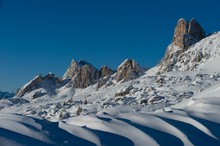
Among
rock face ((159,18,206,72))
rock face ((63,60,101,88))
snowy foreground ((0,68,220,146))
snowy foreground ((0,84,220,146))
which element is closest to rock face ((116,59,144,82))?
rock face ((159,18,206,72))

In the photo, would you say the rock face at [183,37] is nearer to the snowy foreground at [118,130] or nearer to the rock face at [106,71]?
the rock face at [106,71]

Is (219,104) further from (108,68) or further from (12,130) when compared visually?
(108,68)

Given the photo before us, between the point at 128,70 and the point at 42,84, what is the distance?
53.4 m

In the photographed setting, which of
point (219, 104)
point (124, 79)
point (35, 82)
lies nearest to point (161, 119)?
point (219, 104)

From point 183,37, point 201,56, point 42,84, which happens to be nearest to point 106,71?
point 42,84

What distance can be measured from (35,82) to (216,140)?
176982mm

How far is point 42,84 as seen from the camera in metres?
182

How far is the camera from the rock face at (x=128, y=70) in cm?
14000

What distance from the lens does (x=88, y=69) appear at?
552 ft

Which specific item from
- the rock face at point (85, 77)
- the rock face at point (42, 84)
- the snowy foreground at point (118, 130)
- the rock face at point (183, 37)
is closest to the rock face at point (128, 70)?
the rock face at point (183, 37)

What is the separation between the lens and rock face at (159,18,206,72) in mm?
131750

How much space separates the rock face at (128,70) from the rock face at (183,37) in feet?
33.4

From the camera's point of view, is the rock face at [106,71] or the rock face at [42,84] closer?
the rock face at [106,71]

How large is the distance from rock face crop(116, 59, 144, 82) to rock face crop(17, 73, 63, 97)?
141ft
